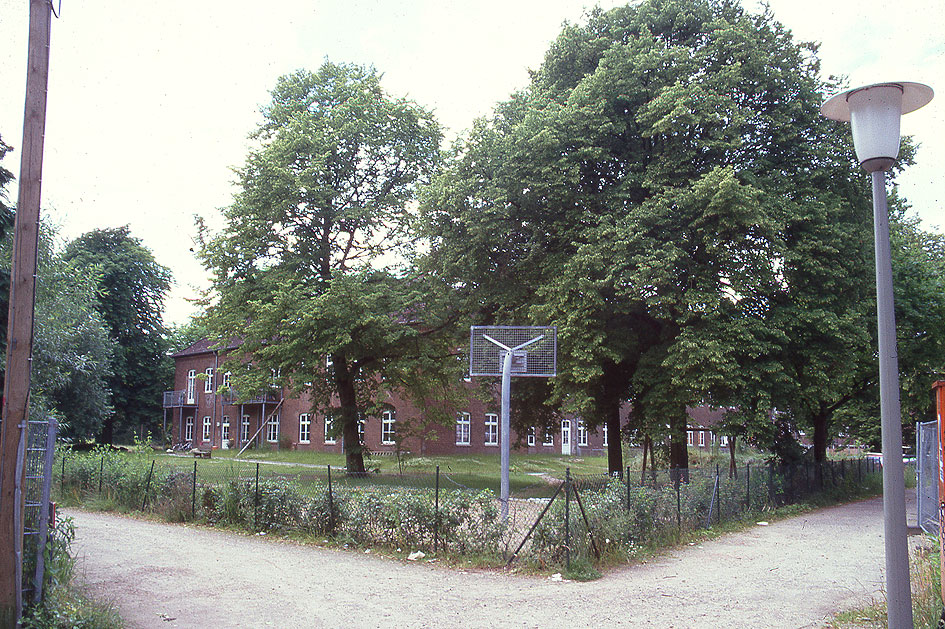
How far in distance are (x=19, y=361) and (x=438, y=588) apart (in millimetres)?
5798

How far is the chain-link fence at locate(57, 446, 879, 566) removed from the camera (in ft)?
36.4

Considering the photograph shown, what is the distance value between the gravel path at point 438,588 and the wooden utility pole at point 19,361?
1.93 meters

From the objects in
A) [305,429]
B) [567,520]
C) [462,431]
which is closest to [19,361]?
[567,520]

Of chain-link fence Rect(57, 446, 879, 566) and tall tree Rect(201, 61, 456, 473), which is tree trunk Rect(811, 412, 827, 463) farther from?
tall tree Rect(201, 61, 456, 473)

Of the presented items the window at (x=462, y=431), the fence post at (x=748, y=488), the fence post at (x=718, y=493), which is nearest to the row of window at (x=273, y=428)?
the window at (x=462, y=431)

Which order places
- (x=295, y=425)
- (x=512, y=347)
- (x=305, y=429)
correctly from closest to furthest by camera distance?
(x=512, y=347), (x=305, y=429), (x=295, y=425)

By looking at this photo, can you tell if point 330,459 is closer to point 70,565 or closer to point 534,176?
point 534,176

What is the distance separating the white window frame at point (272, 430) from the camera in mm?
50184

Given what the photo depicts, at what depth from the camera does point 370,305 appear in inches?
930

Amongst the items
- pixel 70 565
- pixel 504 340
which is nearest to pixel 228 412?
pixel 504 340

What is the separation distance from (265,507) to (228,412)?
44411mm

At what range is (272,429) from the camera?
50.6 meters

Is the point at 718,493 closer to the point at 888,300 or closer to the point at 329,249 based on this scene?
the point at 888,300

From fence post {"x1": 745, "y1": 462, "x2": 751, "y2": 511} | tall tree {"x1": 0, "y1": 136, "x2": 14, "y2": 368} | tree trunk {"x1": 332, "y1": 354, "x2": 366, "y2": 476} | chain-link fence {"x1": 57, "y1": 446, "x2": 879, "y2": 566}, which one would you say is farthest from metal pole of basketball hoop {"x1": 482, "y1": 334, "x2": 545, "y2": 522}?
tree trunk {"x1": 332, "y1": 354, "x2": 366, "y2": 476}
